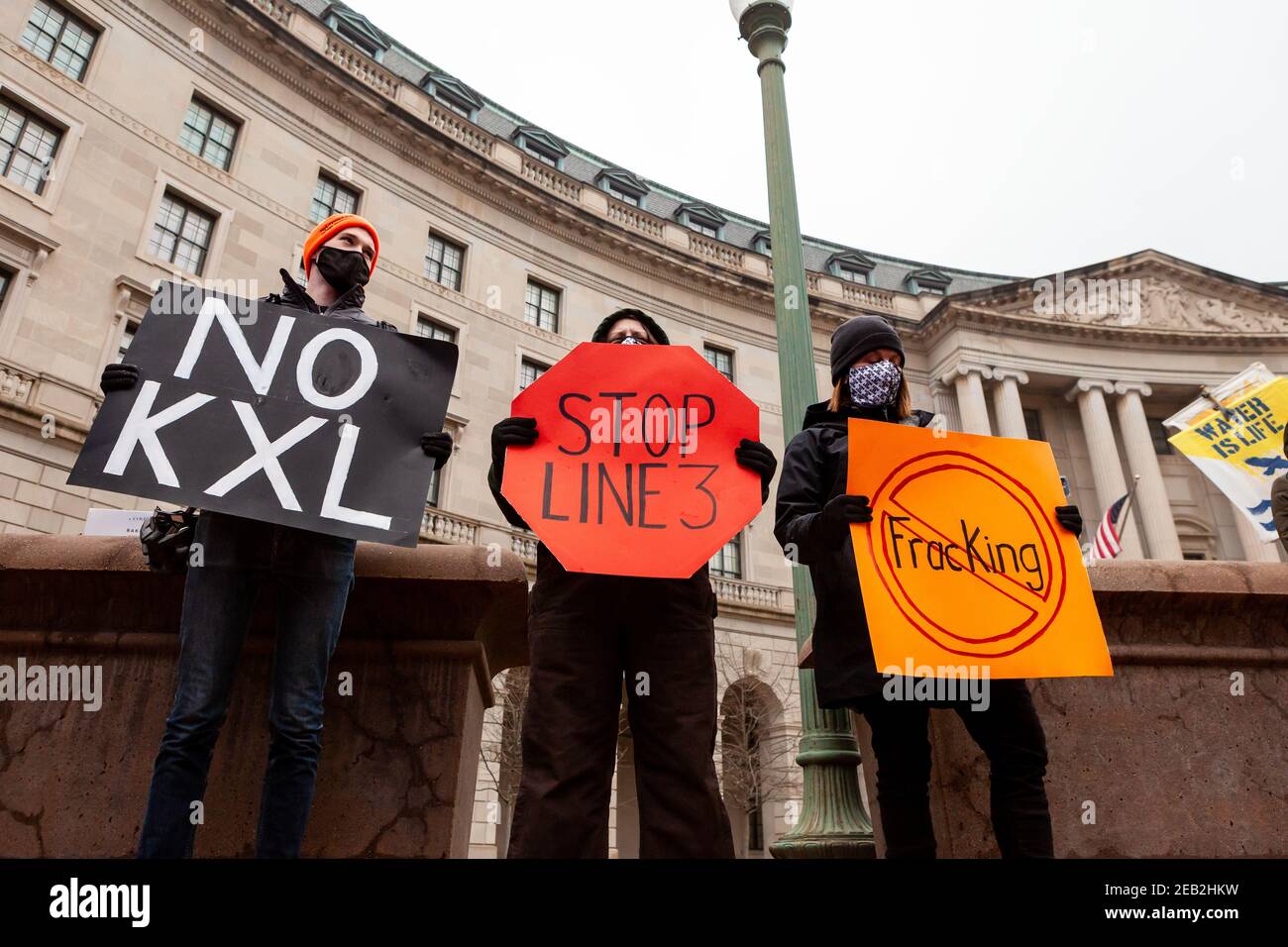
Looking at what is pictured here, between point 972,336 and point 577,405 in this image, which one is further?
point 972,336

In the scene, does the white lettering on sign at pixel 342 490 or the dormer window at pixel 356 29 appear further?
the dormer window at pixel 356 29

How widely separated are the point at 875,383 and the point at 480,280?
22.3 m

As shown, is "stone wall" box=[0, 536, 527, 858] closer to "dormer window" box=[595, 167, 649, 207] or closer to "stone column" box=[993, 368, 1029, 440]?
"dormer window" box=[595, 167, 649, 207]

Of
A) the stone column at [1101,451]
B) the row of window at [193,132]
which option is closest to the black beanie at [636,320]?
the row of window at [193,132]

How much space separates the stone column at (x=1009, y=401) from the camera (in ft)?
101

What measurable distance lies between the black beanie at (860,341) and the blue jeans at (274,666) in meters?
2.18

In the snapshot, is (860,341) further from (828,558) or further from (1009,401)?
(1009,401)

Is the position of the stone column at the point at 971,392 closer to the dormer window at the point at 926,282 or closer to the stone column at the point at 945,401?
the stone column at the point at 945,401

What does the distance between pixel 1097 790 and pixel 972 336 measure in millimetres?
31359

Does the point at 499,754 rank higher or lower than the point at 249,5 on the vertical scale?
lower
